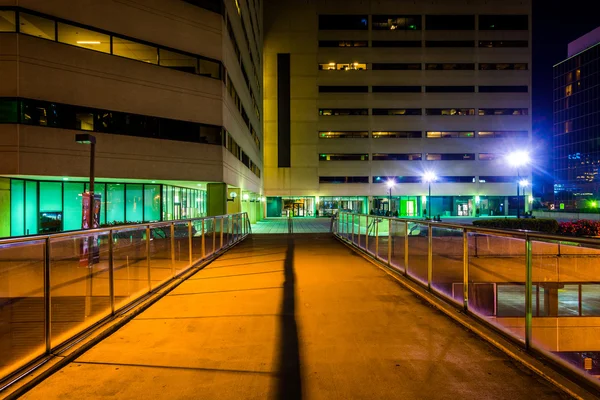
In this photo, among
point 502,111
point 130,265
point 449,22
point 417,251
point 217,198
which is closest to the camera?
point 130,265

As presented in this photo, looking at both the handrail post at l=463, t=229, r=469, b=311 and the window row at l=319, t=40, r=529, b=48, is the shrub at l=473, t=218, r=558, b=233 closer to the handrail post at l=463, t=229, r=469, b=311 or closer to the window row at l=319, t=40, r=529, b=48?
the handrail post at l=463, t=229, r=469, b=311

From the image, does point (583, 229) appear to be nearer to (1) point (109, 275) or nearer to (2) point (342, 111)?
(1) point (109, 275)

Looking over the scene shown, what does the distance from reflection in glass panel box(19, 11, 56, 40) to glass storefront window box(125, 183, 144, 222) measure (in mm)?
8972

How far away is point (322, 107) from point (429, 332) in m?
52.9

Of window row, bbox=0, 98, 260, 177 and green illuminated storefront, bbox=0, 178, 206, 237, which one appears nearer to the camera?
window row, bbox=0, 98, 260, 177

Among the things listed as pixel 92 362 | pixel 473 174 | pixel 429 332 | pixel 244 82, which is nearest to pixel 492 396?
pixel 429 332

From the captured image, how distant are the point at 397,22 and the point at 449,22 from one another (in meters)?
7.29

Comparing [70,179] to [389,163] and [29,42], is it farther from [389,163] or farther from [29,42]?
[389,163]

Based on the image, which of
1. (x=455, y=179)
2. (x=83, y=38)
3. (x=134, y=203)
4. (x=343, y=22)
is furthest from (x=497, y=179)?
(x=83, y=38)

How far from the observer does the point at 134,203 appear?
25.2 m

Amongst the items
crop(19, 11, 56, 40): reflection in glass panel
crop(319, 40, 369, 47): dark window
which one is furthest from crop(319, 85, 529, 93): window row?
crop(19, 11, 56, 40): reflection in glass panel

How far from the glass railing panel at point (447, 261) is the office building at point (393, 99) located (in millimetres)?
46137

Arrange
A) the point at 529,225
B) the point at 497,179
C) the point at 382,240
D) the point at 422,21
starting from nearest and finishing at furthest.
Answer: the point at 382,240
the point at 529,225
the point at 422,21
the point at 497,179

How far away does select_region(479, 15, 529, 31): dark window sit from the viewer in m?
57.0
